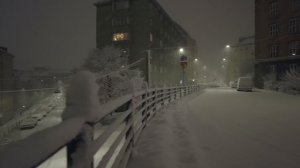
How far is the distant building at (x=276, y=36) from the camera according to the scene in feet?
134

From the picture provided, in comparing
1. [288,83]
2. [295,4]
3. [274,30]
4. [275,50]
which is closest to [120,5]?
[274,30]

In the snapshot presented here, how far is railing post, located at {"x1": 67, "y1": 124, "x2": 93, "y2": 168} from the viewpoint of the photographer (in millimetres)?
1790

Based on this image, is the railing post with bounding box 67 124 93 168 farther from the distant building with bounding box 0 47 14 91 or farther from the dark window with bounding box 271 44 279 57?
the distant building with bounding box 0 47 14 91

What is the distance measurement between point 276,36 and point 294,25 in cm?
319

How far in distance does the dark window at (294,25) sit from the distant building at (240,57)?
39316mm

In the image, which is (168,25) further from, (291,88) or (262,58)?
(291,88)

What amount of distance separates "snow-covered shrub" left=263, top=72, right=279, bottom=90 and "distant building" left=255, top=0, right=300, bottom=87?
1044 millimetres

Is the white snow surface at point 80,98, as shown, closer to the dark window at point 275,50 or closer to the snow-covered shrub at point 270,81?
the snow-covered shrub at point 270,81

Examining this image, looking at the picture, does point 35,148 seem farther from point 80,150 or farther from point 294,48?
point 294,48

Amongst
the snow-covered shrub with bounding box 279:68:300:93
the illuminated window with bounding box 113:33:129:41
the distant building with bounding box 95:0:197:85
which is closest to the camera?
the snow-covered shrub with bounding box 279:68:300:93

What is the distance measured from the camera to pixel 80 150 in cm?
188

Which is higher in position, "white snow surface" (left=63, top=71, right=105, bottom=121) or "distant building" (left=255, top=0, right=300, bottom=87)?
"distant building" (left=255, top=0, right=300, bottom=87)

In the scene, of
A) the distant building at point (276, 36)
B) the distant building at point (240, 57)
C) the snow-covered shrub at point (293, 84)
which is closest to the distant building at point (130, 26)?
the distant building at point (276, 36)

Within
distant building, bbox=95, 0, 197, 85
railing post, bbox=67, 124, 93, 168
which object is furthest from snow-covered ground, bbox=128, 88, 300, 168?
distant building, bbox=95, 0, 197, 85
